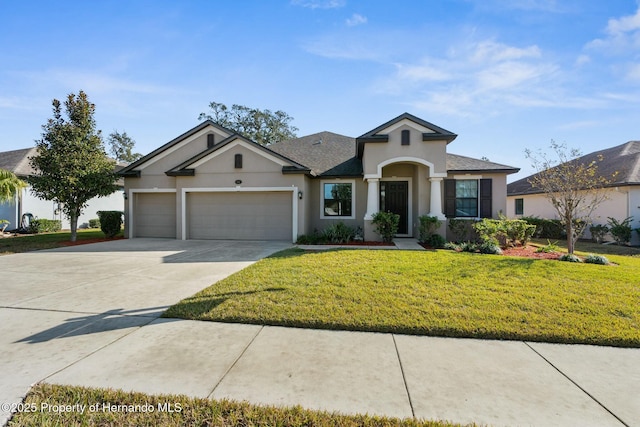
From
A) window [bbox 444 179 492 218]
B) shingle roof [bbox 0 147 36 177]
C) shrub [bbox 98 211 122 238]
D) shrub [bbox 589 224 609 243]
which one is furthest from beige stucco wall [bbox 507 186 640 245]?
shingle roof [bbox 0 147 36 177]

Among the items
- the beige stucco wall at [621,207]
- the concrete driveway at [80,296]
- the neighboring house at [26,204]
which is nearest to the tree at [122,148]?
the neighboring house at [26,204]

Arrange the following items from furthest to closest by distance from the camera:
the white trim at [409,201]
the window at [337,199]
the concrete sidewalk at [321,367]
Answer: the window at [337,199] < the white trim at [409,201] < the concrete sidewalk at [321,367]

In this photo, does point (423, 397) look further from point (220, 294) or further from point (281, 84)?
point (281, 84)

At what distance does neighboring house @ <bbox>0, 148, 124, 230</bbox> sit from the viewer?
16922mm

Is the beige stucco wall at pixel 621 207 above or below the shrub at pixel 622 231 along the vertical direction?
above

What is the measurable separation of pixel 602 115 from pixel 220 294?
1589 cm

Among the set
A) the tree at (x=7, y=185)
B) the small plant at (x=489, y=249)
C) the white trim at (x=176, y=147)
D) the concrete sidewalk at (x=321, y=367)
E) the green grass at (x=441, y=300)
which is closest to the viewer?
the concrete sidewalk at (x=321, y=367)

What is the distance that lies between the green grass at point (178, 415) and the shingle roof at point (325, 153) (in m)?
11.5

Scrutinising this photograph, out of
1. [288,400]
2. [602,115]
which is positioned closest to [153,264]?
[288,400]

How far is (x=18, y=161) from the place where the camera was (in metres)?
18.4

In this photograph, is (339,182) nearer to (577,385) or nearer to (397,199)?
(397,199)

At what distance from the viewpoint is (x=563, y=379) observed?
282 centimetres

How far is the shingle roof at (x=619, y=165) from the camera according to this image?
14457 mm

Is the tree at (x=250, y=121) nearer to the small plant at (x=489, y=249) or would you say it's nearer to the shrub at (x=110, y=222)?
the shrub at (x=110, y=222)
